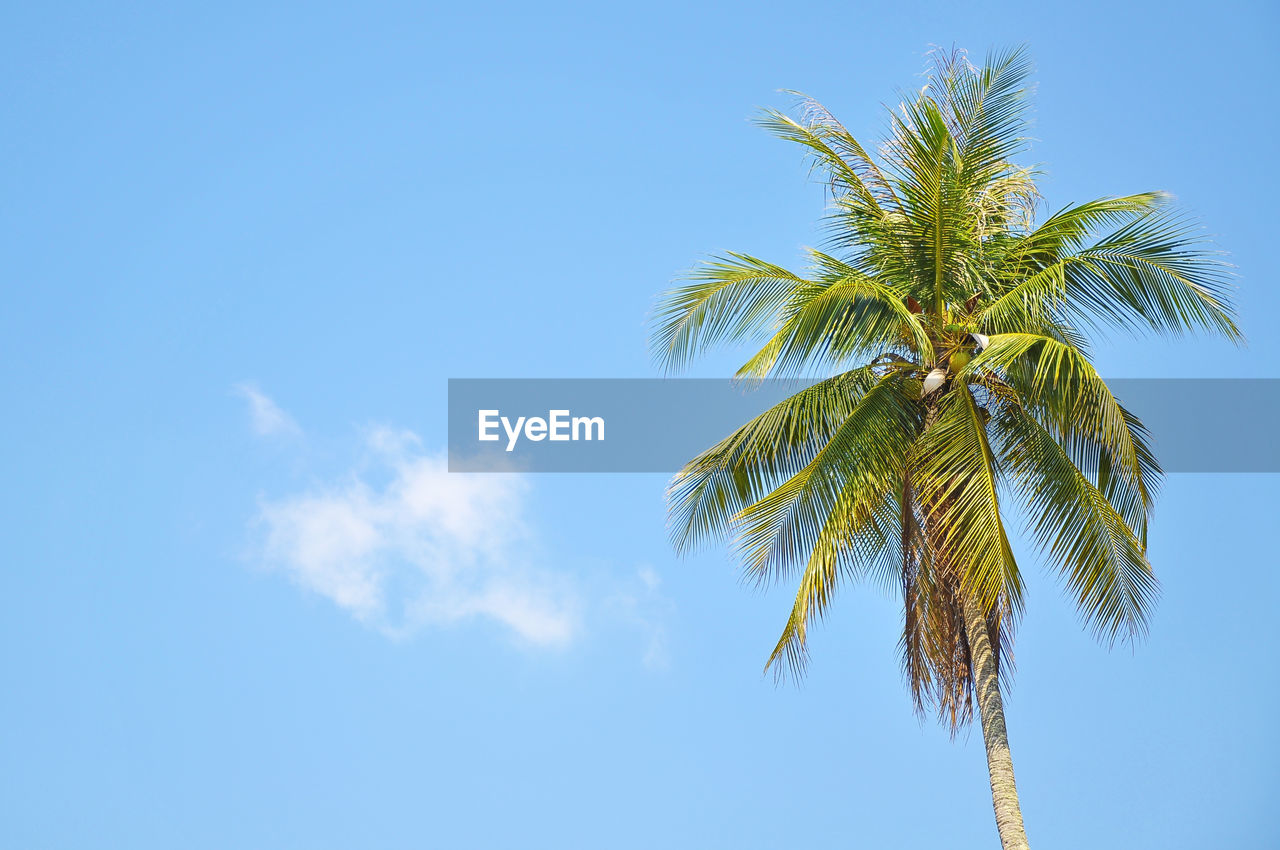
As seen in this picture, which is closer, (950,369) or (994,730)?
(994,730)

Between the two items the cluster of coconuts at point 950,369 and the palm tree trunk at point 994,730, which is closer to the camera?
the palm tree trunk at point 994,730

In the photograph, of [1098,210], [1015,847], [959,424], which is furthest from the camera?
[1098,210]

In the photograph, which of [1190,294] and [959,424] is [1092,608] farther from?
[1190,294]

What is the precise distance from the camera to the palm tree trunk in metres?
14.5

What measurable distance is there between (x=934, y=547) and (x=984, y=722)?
6.44 feet

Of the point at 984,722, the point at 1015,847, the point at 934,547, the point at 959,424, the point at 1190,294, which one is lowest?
the point at 1015,847

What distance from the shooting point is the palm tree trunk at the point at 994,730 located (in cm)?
1450

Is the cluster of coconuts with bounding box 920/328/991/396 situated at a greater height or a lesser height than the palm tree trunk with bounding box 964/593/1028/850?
greater

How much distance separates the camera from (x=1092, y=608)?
14898 millimetres

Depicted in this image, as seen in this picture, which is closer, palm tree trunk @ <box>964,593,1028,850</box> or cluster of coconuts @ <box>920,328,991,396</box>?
palm tree trunk @ <box>964,593,1028,850</box>

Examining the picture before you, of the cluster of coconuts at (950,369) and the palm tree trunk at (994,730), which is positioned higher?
the cluster of coconuts at (950,369)

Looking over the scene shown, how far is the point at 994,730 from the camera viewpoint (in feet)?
48.7

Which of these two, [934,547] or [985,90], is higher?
[985,90]

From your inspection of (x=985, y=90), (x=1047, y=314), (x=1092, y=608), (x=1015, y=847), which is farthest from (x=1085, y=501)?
(x=985, y=90)
